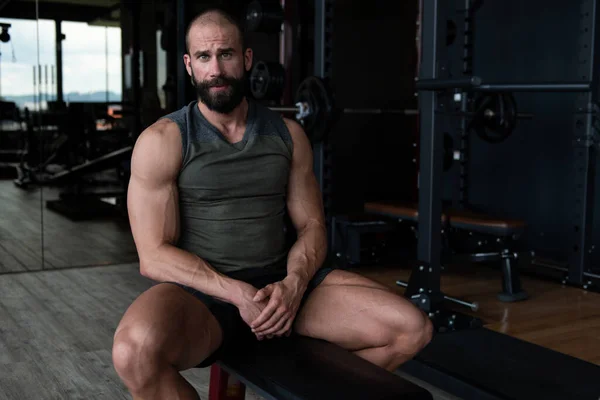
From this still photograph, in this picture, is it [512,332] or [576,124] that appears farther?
[576,124]

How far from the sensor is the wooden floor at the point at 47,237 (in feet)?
13.8

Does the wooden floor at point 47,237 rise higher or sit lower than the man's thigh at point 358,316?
lower

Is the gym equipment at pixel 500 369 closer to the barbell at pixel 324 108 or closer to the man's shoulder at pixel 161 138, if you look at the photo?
the man's shoulder at pixel 161 138

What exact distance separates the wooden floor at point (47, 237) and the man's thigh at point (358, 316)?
2.90m

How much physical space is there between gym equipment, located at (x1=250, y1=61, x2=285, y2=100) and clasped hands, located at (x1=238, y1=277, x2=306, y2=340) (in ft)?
8.17

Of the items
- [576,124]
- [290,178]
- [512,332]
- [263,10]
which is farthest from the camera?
[263,10]

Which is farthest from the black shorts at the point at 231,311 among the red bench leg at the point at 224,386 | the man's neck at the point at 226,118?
the man's neck at the point at 226,118

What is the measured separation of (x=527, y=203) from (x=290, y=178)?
9.14 feet

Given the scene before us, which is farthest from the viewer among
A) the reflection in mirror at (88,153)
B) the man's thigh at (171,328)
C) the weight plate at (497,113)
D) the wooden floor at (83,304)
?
the reflection in mirror at (88,153)

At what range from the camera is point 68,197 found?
439 cm

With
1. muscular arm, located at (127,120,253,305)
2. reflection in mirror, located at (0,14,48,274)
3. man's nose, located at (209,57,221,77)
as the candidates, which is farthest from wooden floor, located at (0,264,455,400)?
man's nose, located at (209,57,221,77)

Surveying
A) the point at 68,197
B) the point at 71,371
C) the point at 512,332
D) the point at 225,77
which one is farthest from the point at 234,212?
the point at 68,197

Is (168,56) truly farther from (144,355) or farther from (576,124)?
(144,355)

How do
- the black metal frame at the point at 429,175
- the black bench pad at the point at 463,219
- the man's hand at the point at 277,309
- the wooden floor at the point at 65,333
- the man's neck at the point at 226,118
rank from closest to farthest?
the man's hand at the point at 277,309
the man's neck at the point at 226,118
the wooden floor at the point at 65,333
the black metal frame at the point at 429,175
the black bench pad at the point at 463,219
